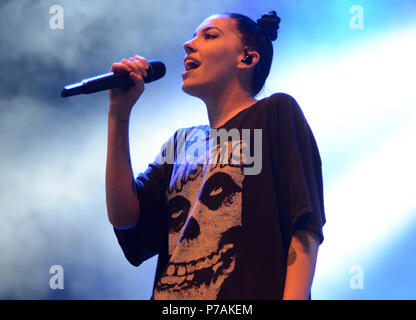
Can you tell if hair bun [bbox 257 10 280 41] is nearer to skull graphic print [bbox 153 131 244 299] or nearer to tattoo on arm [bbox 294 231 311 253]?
skull graphic print [bbox 153 131 244 299]

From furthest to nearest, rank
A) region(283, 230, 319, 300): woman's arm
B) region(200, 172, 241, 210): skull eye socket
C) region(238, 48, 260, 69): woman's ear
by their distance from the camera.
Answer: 1. region(238, 48, 260, 69): woman's ear
2. region(200, 172, 241, 210): skull eye socket
3. region(283, 230, 319, 300): woman's arm

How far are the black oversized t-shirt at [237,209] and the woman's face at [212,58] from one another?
0.11 meters

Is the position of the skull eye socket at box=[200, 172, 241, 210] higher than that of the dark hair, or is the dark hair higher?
the dark hair

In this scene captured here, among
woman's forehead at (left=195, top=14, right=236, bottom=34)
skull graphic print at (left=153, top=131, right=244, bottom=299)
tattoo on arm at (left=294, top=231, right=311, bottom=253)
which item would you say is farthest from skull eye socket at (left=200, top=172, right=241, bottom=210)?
woman's forehead at (left=195, top=14, right=236, bottom=34)

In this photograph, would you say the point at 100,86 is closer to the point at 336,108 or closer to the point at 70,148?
the point at 70,148

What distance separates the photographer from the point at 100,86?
38.0 inches

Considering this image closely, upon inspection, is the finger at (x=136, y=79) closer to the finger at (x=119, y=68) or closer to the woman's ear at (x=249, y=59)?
the finger at (x=119, y=68)

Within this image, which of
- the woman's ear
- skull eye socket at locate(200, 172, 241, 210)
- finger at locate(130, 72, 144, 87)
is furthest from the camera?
the woman's ear

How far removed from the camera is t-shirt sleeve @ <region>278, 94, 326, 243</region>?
2.59ft

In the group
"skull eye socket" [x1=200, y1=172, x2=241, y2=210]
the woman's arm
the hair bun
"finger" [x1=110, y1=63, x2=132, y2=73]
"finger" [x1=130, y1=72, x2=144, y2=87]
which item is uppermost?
the hair bun

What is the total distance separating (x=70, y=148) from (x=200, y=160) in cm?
92

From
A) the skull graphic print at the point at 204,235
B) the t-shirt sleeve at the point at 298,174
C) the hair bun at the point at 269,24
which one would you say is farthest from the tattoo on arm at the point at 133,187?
the hair bun at the point at 269,24

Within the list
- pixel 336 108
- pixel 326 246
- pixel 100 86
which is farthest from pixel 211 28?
pixel 326 246

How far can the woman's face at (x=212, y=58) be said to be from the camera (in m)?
1.09
